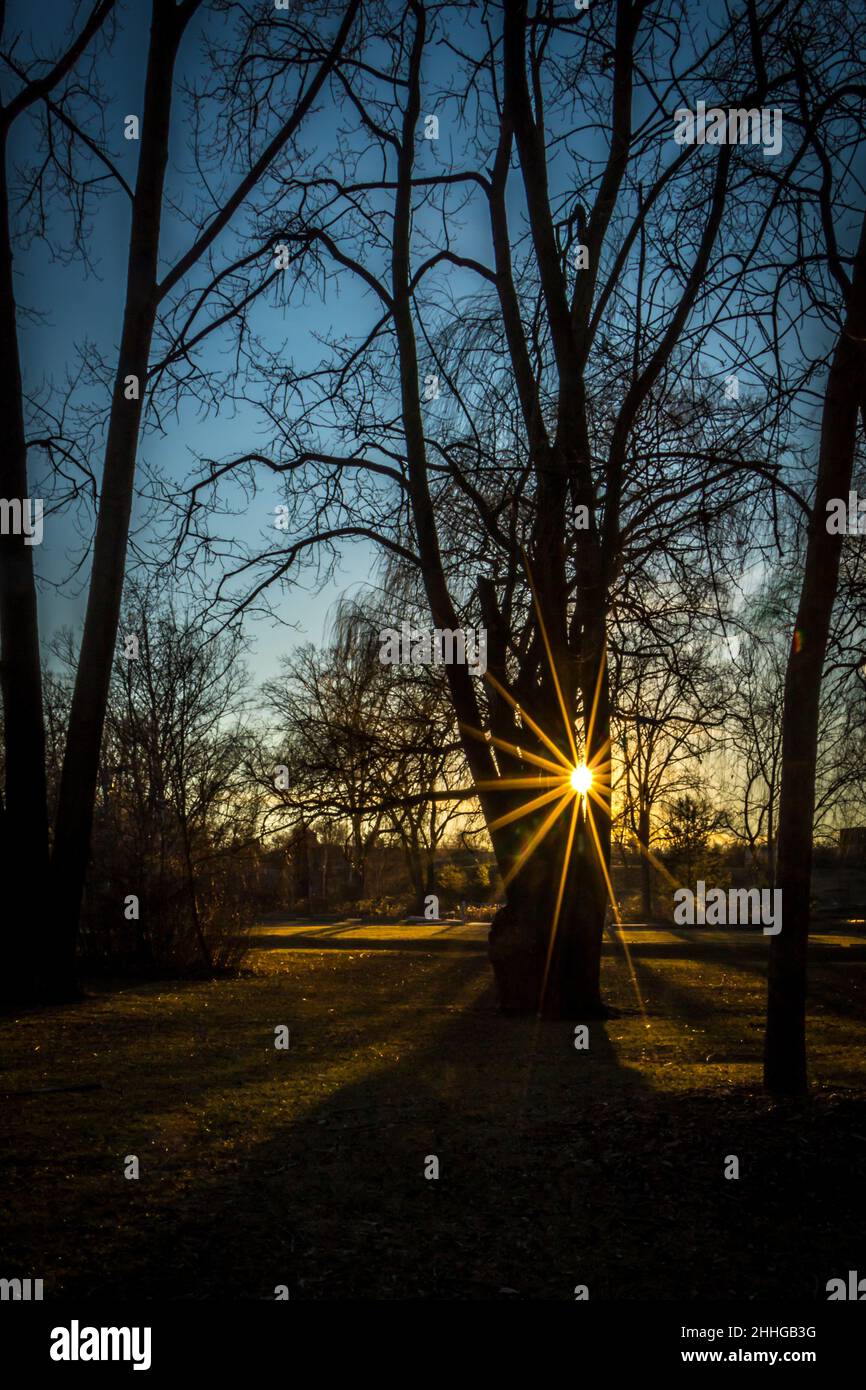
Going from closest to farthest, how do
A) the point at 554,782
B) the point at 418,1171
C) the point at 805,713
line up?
1. the point at 418,1171
2. the point at 805,713
3. the point at 554,782

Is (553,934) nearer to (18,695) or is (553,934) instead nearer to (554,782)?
(554,782)

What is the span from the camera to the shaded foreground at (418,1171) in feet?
13.9

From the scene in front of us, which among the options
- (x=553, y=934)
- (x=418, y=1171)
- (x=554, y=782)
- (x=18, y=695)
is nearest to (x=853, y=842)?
(x=553, y=934)

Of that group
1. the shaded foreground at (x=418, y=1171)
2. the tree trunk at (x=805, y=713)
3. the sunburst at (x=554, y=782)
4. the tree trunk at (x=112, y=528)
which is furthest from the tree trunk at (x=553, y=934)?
the tree trunk at (x=112, y=528)

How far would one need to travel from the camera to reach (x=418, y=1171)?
5445 mm

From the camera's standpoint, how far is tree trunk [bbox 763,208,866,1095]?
6668 millimetres

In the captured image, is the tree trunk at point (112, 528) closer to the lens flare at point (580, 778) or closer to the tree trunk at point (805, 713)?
the lens flare at point (580, 778)

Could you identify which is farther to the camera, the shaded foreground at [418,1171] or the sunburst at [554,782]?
the sunburst at [554,782]

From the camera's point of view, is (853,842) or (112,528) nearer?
(112,528)

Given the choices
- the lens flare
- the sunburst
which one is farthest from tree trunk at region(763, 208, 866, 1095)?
the lens flare

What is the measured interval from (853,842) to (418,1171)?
35.9 m

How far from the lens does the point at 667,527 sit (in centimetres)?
990

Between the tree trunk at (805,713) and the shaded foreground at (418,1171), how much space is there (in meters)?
0.41

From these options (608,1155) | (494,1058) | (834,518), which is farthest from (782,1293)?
(494,1058)
